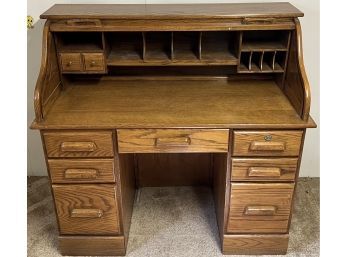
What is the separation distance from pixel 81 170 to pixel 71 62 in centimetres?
52

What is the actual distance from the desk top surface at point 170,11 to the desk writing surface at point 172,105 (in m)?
0.37

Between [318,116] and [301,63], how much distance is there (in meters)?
0.76

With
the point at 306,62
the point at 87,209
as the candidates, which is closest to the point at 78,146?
the point at 87,209

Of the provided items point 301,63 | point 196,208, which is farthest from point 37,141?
point 301,63

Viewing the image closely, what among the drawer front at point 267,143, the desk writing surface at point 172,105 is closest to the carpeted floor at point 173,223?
the drawer front at point 267,143

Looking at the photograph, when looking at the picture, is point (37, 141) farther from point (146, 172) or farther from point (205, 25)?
point (205, 25)

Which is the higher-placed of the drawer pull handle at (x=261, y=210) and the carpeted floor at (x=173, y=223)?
the drawer pull handle at (x=261, y=210)

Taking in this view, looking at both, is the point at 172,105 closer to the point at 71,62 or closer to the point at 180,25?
the point at 180,25

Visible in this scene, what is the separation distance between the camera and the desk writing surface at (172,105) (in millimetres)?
1522

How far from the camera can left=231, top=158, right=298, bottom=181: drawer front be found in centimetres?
161

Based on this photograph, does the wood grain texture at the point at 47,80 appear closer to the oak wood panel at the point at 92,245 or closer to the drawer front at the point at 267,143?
the oak wood panel at the point at 92,245

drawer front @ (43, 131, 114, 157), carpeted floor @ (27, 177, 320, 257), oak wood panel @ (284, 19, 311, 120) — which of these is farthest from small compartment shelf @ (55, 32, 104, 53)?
carpeted floor @ (27, 177, 320, 257)

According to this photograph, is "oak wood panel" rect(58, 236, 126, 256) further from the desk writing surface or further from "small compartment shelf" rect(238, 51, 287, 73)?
"small compartment shelf" rect(238, 51, 287, 73)

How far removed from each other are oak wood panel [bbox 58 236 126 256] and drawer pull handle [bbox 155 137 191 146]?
592 millimetres
